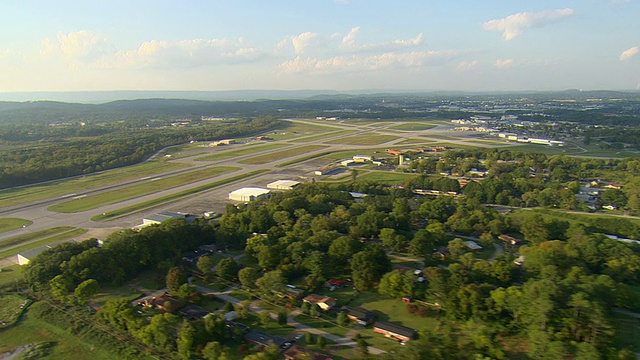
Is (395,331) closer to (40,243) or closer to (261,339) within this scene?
(261,339)

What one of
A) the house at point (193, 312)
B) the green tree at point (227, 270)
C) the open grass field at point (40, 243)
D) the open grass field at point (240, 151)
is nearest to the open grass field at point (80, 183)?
the open grass field at point (240, 151)

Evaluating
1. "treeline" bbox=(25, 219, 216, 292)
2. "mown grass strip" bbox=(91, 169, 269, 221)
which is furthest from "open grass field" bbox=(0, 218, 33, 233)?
"treeline" bbox=(25, 219, 216, 292)

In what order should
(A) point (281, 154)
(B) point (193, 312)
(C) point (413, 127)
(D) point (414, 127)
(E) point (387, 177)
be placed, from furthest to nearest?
(C) point (413, 127) < (D) point (414, 127) < (A) point (281, 154) < (E) point (387, 177) < (B) point (193, 312)

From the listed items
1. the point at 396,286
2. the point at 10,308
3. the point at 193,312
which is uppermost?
the point at 396,286

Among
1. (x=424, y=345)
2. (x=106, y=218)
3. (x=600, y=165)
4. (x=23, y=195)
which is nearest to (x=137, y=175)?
(x=23, y=195)

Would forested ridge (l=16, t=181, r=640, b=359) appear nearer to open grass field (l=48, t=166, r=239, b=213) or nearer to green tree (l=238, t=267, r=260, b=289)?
green tree (l=238, t=267, r=260, b=289)

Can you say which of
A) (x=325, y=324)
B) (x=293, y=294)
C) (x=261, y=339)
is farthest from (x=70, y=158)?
(x=325, y=324)

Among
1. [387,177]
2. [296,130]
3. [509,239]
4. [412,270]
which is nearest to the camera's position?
[412,270]
